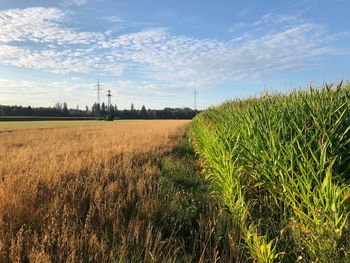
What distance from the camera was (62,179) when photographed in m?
7.36

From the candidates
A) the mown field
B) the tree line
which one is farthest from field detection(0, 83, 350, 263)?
the tree line

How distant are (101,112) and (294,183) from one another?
13765 centimetres

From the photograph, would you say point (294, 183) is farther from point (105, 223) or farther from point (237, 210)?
point (105, 223)

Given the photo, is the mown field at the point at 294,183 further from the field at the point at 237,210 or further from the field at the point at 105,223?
the field at the point at 105,223

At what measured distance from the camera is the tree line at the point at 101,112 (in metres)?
114

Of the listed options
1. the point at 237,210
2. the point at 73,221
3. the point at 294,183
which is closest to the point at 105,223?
the point at 73,221

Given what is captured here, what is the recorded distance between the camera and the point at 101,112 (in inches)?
5404

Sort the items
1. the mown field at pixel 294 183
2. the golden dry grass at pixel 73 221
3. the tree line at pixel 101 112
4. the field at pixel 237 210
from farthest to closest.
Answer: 1. the tree line at pixel 101 112
2. the golden dry grass at pixel 73 221
3. the field at pixel 237 210
4. the mown field at pixel 294 183

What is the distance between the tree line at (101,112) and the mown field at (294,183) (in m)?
107

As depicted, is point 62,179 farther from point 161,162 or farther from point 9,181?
point 161,162

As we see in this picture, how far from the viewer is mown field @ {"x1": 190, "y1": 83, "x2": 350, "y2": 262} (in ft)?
10.9

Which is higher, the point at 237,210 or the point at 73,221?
the point at 237,210

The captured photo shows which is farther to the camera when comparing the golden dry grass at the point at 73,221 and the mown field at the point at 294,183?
the golden dry grass at the point at 73,221

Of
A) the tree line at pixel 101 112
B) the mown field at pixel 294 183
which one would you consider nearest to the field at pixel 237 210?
the mown field at pixel 294 183
